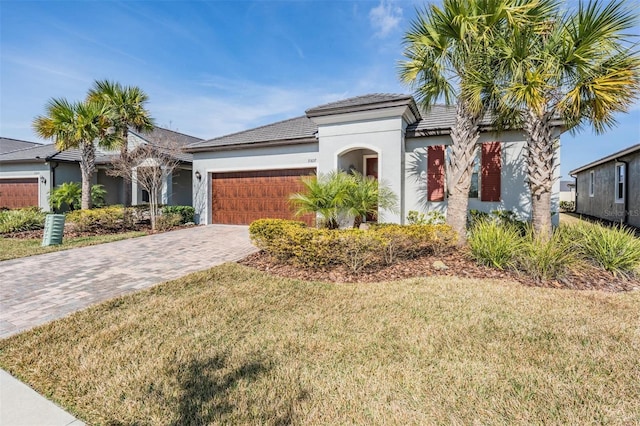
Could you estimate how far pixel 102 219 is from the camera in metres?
13.0

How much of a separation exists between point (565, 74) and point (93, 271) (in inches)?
478

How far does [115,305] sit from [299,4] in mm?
10978

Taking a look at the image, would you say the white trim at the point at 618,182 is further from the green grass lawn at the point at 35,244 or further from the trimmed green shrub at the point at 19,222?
the trimmed green shrub at the point at 19,222

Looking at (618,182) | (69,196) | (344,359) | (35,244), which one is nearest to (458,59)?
(344,359)

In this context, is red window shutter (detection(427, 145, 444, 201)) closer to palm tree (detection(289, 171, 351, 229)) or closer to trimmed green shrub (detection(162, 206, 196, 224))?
palm tree (detection(289, 171, 351, 229))

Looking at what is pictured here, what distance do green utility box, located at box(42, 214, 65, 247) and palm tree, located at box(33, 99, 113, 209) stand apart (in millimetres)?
4352

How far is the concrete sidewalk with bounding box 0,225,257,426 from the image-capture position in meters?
2.76

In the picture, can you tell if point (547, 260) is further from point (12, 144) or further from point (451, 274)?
point (12, 144)

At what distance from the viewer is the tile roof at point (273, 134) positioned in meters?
13.5

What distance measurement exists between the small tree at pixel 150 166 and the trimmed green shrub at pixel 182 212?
16.1 inches

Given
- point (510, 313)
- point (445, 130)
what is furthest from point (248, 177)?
point (510, 313)

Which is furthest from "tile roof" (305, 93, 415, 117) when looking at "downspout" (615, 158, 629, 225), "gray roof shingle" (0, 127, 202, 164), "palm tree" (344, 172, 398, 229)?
"downspout" (615, 158, 629, 225)

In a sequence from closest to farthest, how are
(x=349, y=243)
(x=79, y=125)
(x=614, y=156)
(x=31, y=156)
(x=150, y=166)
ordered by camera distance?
1. (x=349, y=243)
2. (x=79, y=125)
3. (x=150, y=166)
4. (x=614, y=156)
5. (x=31, y=156)

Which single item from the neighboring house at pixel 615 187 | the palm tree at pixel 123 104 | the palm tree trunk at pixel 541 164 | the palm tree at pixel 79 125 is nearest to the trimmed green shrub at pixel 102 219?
the palm tree at pixel 79 125
